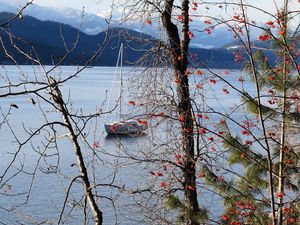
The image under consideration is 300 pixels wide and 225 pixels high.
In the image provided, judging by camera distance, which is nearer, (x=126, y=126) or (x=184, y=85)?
(x=184, y=85)

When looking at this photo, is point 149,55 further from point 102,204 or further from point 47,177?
point 47,177

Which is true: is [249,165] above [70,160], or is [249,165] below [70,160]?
above

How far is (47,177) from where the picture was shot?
85.3ft

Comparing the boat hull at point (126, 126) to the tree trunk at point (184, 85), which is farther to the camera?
the boat hull at point (126, 126)

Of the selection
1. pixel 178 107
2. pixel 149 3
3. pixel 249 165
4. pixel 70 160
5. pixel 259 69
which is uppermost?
pixel 149 3

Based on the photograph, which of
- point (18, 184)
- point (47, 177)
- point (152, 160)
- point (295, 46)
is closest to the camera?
point (295, 46)

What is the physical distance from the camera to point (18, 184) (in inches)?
955

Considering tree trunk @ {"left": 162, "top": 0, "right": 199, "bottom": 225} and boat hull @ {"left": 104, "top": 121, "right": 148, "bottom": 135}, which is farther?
boat hull @ {"left": 104, "top": 121, "right": 148, "bottom": 135}

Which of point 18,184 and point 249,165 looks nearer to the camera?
point 249,165

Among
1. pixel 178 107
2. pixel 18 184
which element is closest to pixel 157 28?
pixel 178 107

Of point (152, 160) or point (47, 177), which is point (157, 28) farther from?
point (47, 177)

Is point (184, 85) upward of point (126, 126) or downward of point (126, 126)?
upward

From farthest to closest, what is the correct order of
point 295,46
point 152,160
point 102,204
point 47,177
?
1. point 47,177
2. point 102,204
3. point 152,160
4. point 295,46

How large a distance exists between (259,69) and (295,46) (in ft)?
6.21
